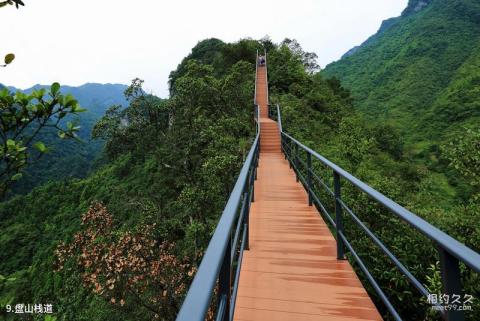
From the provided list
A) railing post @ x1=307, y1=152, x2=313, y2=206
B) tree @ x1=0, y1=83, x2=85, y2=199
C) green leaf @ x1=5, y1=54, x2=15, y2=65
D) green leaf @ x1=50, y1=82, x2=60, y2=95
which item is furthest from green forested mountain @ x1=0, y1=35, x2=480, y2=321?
green leaf @ x1=5, y1=54, x2=15, y2=65

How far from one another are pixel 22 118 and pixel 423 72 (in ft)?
172

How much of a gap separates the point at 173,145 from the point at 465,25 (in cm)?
5968

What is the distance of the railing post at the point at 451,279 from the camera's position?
1142 millimetres

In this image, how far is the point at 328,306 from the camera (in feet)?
7.92

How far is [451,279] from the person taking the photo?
3.79 ft

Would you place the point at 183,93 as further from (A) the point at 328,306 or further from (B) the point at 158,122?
(A) the point at 328,306

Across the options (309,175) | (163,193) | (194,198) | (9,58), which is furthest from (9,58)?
(163,193)

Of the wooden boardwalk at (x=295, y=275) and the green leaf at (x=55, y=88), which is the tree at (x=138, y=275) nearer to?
the wooden boardwalk at (x=295, y=275)

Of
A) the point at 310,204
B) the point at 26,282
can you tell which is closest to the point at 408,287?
the point at 310,204

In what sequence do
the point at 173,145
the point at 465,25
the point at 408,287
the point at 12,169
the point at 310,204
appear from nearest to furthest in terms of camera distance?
the point at 12,169, the point at 408,287, the point at 310,204, the point at 173,145, the point at 465,25

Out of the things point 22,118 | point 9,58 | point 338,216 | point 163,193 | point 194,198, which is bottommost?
point 163,193

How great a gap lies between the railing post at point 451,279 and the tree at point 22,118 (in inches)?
86.0

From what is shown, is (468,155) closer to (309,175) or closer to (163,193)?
(309,175)

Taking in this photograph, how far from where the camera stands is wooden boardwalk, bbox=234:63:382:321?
236cm
